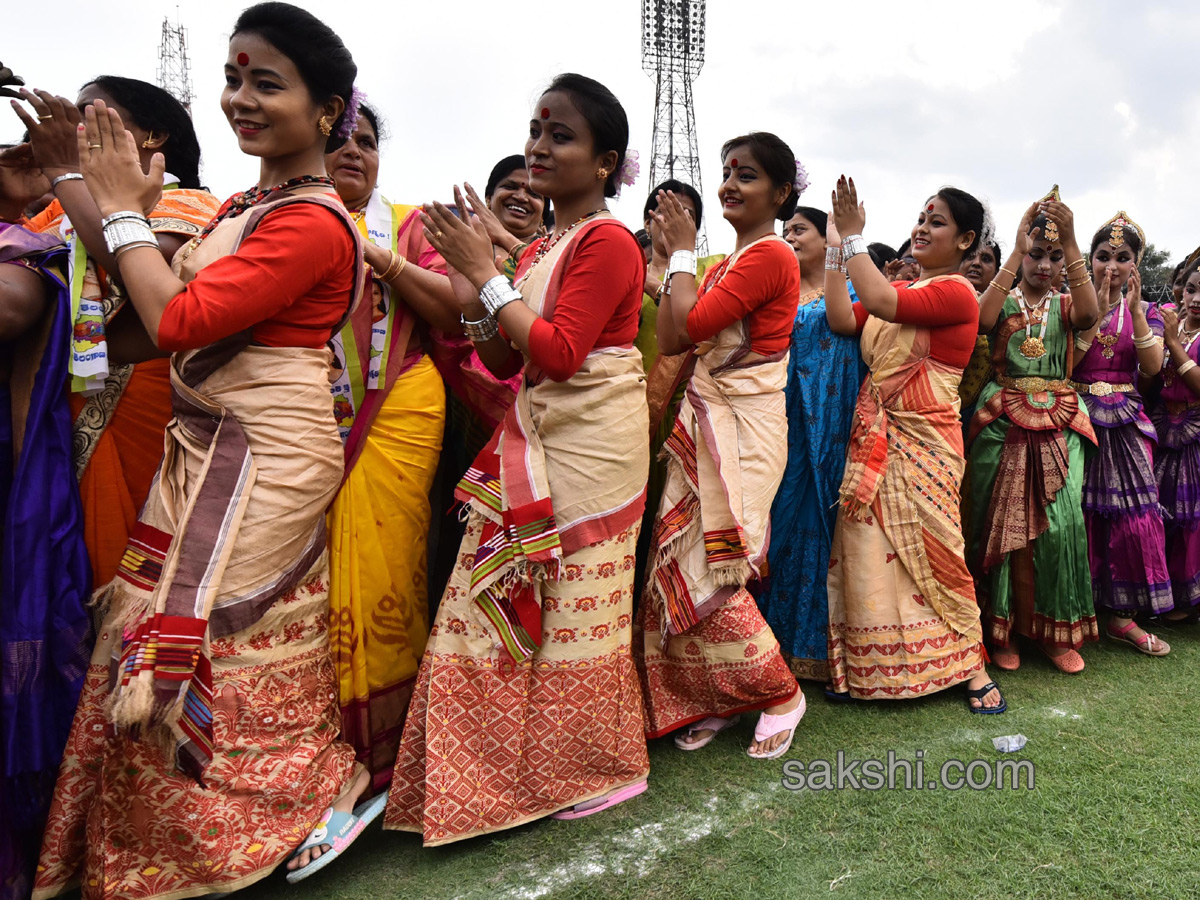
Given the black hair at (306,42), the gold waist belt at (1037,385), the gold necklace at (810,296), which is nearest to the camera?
the black hair at (306,42)

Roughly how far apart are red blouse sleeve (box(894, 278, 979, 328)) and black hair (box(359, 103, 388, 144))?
2095 millimetres

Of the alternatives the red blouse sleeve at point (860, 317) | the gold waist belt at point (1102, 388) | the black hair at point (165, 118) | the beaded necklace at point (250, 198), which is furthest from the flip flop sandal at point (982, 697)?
the black hair at point (165, 118)

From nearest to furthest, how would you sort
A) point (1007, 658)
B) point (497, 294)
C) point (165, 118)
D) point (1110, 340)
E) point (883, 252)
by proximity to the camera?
point (497, 294) < point (165, 118) < point (1007, 658) < point (1110, 340) < point (883, 252)

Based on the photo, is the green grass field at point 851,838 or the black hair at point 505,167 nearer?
the green grass field at point 851,838

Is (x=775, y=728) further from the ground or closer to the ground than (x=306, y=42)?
closer to the ground

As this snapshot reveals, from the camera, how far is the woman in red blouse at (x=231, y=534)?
1789mm

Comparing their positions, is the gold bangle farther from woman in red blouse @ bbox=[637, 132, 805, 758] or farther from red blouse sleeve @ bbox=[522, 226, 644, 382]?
woman in red blouse @ bbox=[637, 132, 805, 758]

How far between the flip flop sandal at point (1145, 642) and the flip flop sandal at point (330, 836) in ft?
12.7

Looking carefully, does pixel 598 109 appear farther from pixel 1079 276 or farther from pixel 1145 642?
pixel 1145 642

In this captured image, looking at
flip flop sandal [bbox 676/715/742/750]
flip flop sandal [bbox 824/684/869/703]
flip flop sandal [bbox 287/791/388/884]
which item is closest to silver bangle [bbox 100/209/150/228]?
flip flop sandal [bbox 287/791/388/884]

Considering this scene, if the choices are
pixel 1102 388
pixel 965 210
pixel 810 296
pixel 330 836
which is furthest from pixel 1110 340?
pixel 330 836

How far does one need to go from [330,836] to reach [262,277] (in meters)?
1.45

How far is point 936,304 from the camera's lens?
3.22 m

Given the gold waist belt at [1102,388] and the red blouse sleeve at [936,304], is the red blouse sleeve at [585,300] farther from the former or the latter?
the gold waist belt at [1102,388]
